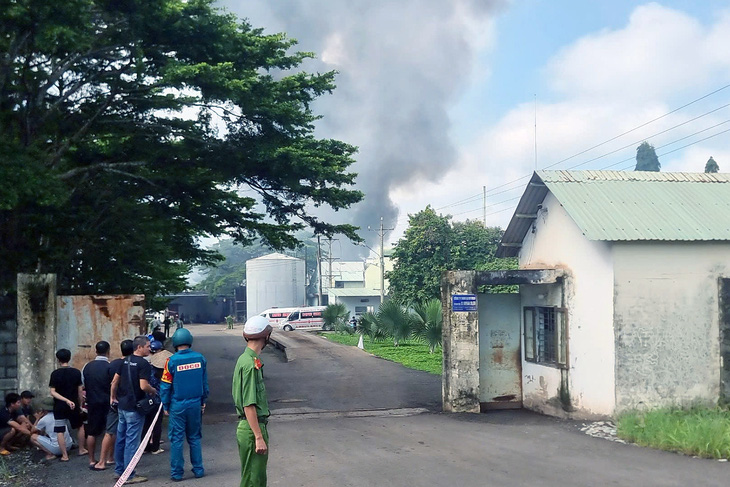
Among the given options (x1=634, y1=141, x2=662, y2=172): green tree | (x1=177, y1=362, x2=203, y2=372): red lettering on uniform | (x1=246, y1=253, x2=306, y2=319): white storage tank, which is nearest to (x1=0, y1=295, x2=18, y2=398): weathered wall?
(x1=177, y1=362, x2=203, y2=372): red lettering on uniform

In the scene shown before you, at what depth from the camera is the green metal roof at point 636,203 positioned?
1194cm

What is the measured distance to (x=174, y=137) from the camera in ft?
50.6

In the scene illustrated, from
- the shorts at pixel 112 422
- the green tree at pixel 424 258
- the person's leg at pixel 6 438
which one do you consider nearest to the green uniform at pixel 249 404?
the shorts at pixel 112 422

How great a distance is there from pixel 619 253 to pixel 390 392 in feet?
22.1

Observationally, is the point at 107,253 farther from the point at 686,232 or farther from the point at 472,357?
the point at 686,232

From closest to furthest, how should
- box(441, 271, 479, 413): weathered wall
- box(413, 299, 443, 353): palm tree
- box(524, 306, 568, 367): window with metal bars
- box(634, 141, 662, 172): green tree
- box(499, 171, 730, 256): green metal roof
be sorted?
1. box(499, 171, 730, 256): green metal roof
2. box(524, 306, 568, 367): window with metal bars
3. box(441, 271, 479, 413): weathered wall
4. box(413, 299, 443, 353): palm tree
5. box(634, 141, 662, 172): green tree

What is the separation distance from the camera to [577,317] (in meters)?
12.5

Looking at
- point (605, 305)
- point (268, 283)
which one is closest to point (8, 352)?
point (605, 305)

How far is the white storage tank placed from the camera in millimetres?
69312

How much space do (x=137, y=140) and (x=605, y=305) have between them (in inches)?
392

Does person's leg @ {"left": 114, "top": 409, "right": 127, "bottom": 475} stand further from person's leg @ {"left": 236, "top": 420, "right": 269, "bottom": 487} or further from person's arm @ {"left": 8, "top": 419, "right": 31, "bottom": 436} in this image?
person's leg @ {"left": 236, "top": 420, "right": 269, "bottom": 487}

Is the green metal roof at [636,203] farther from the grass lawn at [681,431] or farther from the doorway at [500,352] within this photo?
the grass lawn at [681,431]

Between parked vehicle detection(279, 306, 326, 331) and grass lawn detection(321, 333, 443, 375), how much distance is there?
19.8 metres

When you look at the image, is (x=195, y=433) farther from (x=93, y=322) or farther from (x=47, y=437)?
(x=93, y=322)
